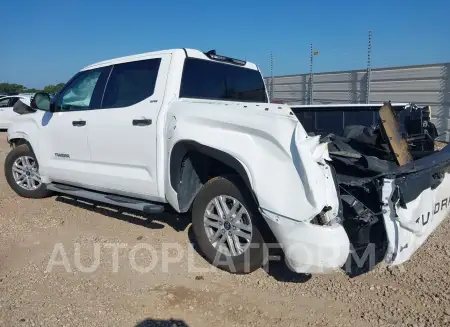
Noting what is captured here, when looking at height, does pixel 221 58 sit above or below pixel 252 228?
above

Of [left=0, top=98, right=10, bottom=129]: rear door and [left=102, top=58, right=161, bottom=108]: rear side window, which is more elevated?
[left=102, top=58, right=161, bottom=108]: rear side window

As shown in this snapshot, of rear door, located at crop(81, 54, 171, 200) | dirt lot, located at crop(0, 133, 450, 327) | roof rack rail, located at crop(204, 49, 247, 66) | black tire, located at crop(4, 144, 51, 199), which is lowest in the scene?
dirt lot, located at crop(0, 133, 450, 327)

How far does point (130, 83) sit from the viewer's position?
4.59m

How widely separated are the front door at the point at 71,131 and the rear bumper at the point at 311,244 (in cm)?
282

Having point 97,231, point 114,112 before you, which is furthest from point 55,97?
point 97,231

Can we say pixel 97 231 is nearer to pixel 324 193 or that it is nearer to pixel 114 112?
pixel 114 112

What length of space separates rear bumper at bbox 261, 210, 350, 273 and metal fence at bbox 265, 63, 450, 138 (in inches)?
340

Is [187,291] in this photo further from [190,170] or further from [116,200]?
[116,200]

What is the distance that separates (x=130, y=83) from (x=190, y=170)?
1326mm

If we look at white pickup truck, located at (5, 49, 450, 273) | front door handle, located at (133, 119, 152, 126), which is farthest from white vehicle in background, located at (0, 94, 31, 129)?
front door handle, located at (133, 119, 152, 126)

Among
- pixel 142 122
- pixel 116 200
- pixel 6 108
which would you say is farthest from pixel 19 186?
pixel 6 108

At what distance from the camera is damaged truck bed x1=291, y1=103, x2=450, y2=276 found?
3012 mm

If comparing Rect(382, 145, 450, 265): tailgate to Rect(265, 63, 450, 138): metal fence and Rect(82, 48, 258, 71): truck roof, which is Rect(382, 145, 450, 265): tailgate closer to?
Rect(82, 48, 258, 71): truck roof

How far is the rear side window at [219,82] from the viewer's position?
4336 millimetres
